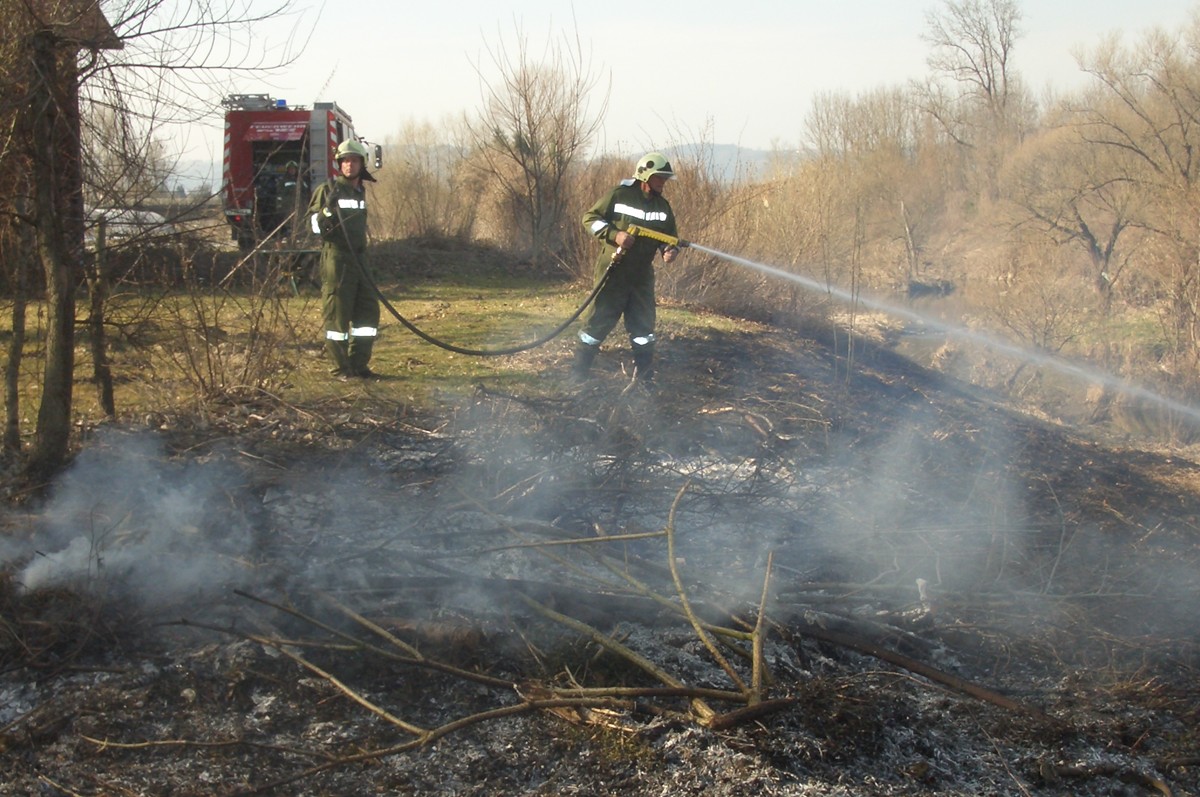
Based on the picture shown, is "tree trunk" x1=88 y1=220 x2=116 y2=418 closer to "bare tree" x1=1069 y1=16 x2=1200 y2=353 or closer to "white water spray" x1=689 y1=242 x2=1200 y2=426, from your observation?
"white water spray" x1=689 y1=242 x2=1200 y2=426

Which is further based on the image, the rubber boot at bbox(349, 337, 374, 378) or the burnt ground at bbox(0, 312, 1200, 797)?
the rubber boot at bbox(349, 337, 374, 378)

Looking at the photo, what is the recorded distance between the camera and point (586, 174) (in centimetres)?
1820

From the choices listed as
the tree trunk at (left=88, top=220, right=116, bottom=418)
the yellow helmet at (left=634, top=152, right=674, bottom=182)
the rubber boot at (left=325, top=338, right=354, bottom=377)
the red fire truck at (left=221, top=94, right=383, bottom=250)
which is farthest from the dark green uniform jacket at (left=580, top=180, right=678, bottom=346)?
the red fire truck at (left=221, top=94, right=383, bottom=250)

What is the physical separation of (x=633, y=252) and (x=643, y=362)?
0.94m

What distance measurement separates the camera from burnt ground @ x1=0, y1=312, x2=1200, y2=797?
11.0 ft

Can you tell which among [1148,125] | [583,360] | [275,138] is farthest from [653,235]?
[1148,125]

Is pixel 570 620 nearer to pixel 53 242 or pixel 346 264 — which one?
pixel 53 242

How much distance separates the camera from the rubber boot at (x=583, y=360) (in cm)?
800

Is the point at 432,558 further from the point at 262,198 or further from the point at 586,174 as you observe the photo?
the point at 586,174

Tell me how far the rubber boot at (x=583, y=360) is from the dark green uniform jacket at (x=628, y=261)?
3.0 inches

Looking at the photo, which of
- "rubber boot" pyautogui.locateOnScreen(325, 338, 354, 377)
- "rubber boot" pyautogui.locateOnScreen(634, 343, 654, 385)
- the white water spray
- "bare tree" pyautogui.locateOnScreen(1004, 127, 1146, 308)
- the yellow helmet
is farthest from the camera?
"bare tree" pyautogui.locateOnScreen(1004, 127, 1146, 308)

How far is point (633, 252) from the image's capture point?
7.61 metres

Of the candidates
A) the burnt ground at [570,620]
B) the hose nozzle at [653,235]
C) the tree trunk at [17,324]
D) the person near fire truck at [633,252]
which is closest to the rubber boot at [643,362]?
the person near fire truck at [633,252]

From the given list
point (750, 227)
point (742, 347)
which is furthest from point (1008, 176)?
point (742, 347)
